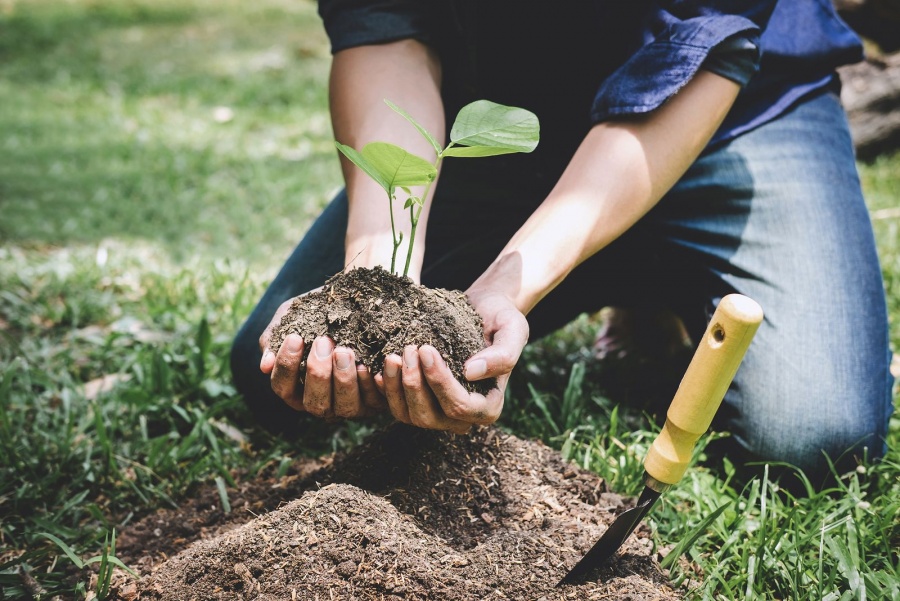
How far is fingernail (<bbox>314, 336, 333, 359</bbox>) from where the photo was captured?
121cm

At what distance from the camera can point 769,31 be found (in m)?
1.83

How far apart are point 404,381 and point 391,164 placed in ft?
1.16

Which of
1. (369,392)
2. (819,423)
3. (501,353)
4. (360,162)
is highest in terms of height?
(360,162)

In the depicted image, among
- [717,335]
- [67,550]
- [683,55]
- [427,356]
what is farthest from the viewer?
[683,55]

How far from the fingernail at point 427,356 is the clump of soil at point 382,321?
0.20ft

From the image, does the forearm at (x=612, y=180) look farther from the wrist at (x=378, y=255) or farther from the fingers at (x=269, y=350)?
the fingers at (x=269, y=350)

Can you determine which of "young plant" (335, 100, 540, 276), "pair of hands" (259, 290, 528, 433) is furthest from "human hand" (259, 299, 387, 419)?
"young plant" (335, 100, 540, 276)

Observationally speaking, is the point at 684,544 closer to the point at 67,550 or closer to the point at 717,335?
the point at 717,335

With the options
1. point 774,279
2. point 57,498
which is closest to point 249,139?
point 57,498

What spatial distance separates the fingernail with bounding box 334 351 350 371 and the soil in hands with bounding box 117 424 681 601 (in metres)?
0.24

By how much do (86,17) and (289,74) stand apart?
11.7 feet

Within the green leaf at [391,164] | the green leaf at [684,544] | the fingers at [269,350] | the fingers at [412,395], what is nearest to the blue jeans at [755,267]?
the green leaf at [684,544]

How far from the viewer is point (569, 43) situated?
183 centimetres

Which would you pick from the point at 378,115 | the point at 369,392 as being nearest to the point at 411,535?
the point at 369,392
